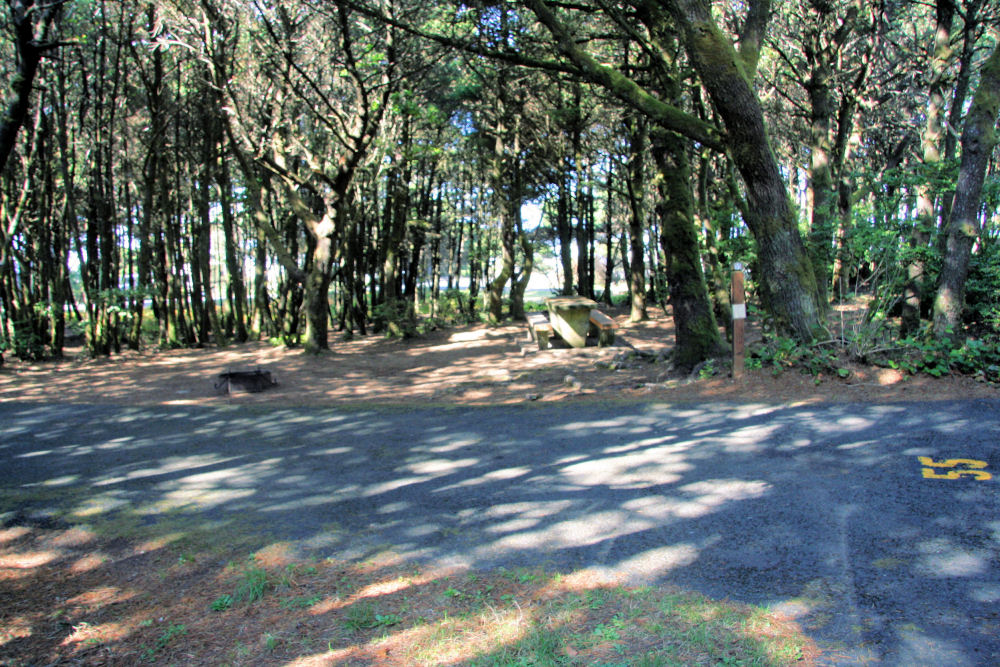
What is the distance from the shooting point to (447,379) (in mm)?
10766

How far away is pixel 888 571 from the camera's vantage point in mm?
3184

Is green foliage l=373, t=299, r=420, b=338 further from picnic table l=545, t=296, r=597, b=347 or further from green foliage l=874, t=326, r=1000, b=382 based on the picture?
green foliage l=874, t=326, r=1000, b=382

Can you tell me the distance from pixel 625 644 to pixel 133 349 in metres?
16.8

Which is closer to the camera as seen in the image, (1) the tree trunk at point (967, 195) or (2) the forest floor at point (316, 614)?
(2) the forest floor at point (316, 614)

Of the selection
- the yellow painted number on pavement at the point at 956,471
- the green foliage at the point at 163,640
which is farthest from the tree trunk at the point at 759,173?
the green foliage at the point at 163,640

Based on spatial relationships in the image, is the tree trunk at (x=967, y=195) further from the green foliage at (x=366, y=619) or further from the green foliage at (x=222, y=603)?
the green foliage at (x=222, y=603)

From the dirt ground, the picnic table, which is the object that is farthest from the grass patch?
the picnic table

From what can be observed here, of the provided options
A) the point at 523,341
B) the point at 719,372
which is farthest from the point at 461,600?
the point at 523,341

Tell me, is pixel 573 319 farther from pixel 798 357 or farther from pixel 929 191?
pixel 929 191

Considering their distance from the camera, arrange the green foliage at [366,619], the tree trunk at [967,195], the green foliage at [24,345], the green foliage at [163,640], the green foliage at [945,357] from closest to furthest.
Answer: the green foliage at [163,640]
the green foliage at [366,619]
the green foliage at [945,357]
the tree trunk at [967,195]
the green foliage at [24,345]

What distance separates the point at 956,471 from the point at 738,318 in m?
3.76

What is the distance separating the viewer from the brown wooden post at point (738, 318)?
26.4ft

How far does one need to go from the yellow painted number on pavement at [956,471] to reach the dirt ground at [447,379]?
216 cm

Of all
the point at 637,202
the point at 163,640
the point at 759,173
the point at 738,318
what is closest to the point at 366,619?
the point at 163,640
